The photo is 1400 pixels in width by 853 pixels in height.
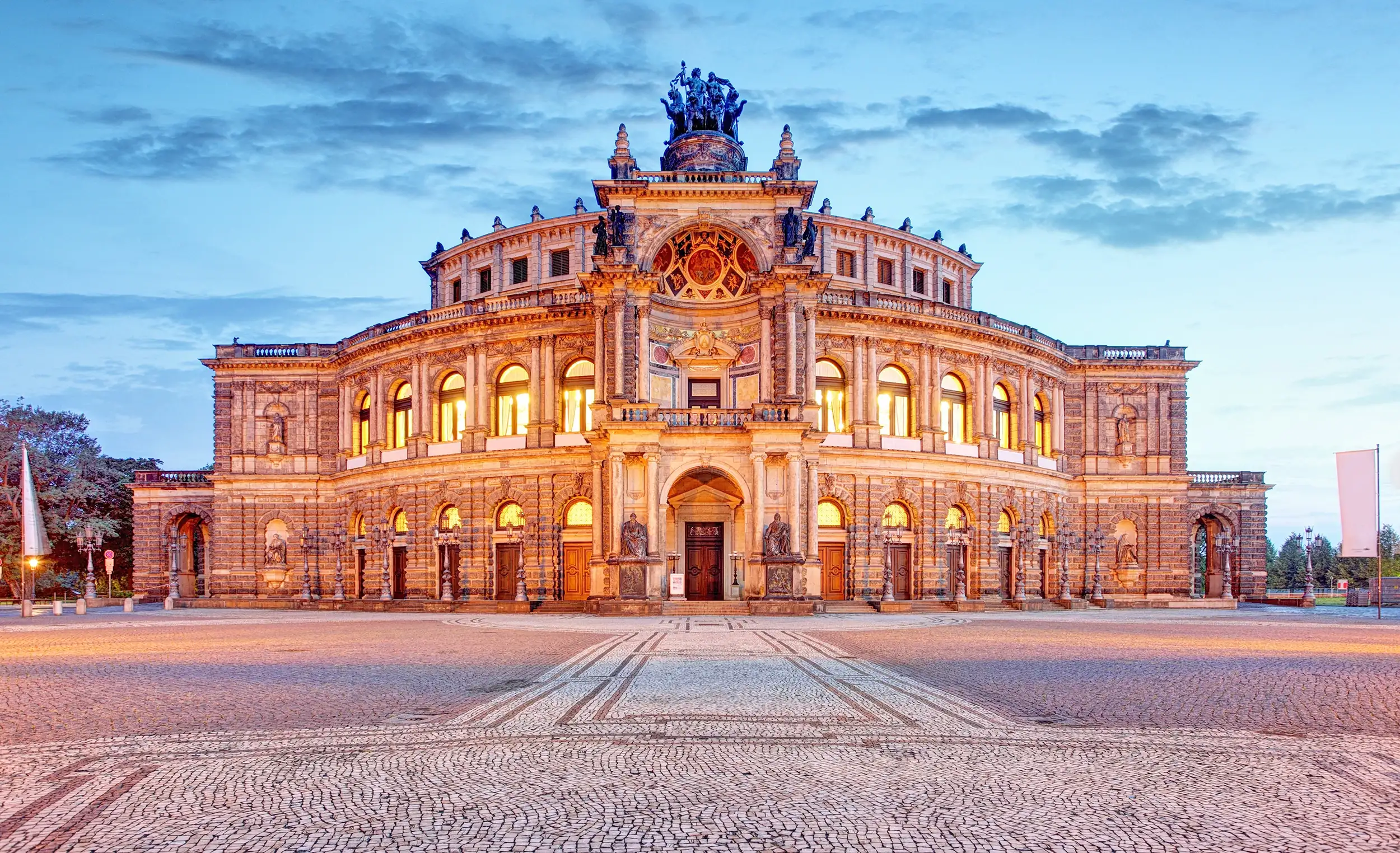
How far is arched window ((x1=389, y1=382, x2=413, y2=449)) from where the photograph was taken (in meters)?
58.8

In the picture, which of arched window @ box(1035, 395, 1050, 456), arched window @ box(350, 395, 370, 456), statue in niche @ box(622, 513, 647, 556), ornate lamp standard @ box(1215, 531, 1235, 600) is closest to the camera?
statue in niche @ box(622, 513, 647, 556)

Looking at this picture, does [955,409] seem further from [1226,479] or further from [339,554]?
[339,554]

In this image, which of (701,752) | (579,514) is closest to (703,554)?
(579,514)

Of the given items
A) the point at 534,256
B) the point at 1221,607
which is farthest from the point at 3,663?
the point at 1221,607

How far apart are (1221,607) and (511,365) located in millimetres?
38816

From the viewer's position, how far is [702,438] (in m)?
46.5

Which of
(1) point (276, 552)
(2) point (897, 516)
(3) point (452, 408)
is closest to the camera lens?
(2) point (897, 516)

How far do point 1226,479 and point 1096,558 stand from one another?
37.4 feet

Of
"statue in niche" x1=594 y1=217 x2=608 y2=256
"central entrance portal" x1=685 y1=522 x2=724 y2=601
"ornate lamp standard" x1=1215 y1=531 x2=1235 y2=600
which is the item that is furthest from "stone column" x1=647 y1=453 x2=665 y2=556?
"ornate lamp standard" x1=1215 y1=531 x2=1235 y2=600

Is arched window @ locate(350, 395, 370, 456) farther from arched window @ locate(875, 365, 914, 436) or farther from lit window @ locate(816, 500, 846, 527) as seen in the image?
arched window @ locate(875, 365, 914, 436)

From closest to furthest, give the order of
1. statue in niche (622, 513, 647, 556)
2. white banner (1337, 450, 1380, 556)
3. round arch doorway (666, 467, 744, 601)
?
1. white banner (1337, 450, 1380, 556)
2. statue in niche (622, 513, 647, 556)
3. round arch doorway (666, 467, 744, 601)

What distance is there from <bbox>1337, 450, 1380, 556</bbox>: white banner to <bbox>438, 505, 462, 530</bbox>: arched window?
39287 mm

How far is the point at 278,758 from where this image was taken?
34.0ft

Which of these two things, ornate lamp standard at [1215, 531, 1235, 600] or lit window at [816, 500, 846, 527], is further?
ornate lamp standard at [1215, 531, 1235, 600]
